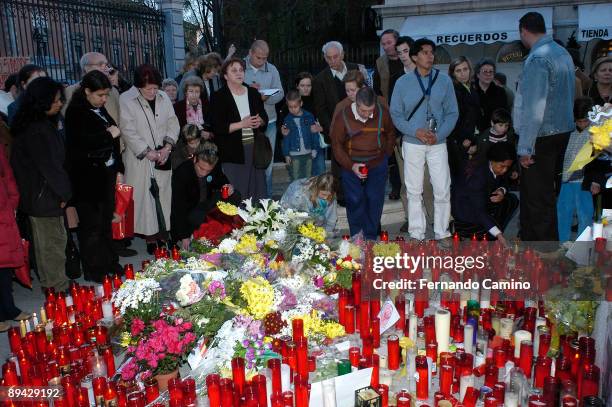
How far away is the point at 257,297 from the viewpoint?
10.0ft

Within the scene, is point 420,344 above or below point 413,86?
below

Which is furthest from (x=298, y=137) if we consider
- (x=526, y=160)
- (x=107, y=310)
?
(x=107, y=310)

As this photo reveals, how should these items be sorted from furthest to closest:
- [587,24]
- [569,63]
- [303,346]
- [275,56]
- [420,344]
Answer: [275,56]
[587,24]
[569,63]
[420,344]
[303,346]

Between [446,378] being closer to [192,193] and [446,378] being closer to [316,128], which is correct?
[192,193]

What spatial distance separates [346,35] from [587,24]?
7657mm

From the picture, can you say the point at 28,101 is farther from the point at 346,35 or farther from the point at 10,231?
the point at 346,35

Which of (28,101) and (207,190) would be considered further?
(207,190)

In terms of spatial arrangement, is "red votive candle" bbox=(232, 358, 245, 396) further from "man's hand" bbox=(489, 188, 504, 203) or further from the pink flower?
"man's hand" bbox=(489, 188, 504, 203)

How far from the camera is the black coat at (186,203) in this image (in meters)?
5.02

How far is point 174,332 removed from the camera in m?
2.85

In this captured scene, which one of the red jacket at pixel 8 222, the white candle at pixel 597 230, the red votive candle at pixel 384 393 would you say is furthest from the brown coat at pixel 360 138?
the red votive candle at pixel 384 393

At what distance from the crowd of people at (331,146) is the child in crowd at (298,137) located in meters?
0.05

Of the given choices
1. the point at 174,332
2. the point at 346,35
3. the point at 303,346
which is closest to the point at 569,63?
the point at 303,346

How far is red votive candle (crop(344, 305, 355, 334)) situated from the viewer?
3.29 metres
